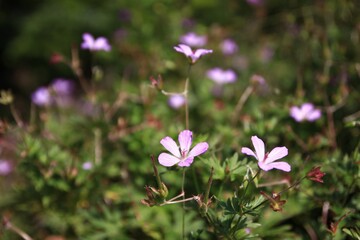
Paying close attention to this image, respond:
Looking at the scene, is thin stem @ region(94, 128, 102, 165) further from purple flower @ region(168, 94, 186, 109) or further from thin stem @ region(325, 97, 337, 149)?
thin stem @ region(325, 97, 337, 149)

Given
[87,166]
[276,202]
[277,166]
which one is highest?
[277,166]

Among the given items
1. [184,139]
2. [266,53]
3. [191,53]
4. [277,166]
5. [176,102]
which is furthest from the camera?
[266,53]

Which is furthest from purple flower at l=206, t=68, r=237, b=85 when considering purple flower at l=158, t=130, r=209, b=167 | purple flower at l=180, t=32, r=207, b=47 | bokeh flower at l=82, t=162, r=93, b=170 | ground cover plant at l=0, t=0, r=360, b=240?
purple flower at l=158, t=130, r=209, b=167

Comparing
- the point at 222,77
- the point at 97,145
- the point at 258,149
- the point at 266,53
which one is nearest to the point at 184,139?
the point at 258,149

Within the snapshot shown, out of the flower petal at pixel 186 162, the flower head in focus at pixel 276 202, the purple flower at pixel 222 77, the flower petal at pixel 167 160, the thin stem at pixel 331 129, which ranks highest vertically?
the flower petal at pixel 186 162

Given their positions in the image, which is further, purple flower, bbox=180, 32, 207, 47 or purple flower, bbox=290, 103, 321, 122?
purple flower, bbox=180, 32, 207, 47

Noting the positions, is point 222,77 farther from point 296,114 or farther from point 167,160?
point 167,160

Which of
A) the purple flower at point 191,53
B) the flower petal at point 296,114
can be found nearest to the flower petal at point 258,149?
the purple flower at point 191,53

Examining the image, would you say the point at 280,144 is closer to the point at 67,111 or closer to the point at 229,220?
the point at 229,220

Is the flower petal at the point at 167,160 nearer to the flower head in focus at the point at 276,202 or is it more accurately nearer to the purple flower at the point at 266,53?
the flower head in focus at the point at 276,202

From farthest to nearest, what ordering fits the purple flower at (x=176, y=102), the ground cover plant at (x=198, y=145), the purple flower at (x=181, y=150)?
the purple flower at (x=176, y=102) → the ground cover plant at (x=198, y=145) → the purple flower at (x=181, y=150)
